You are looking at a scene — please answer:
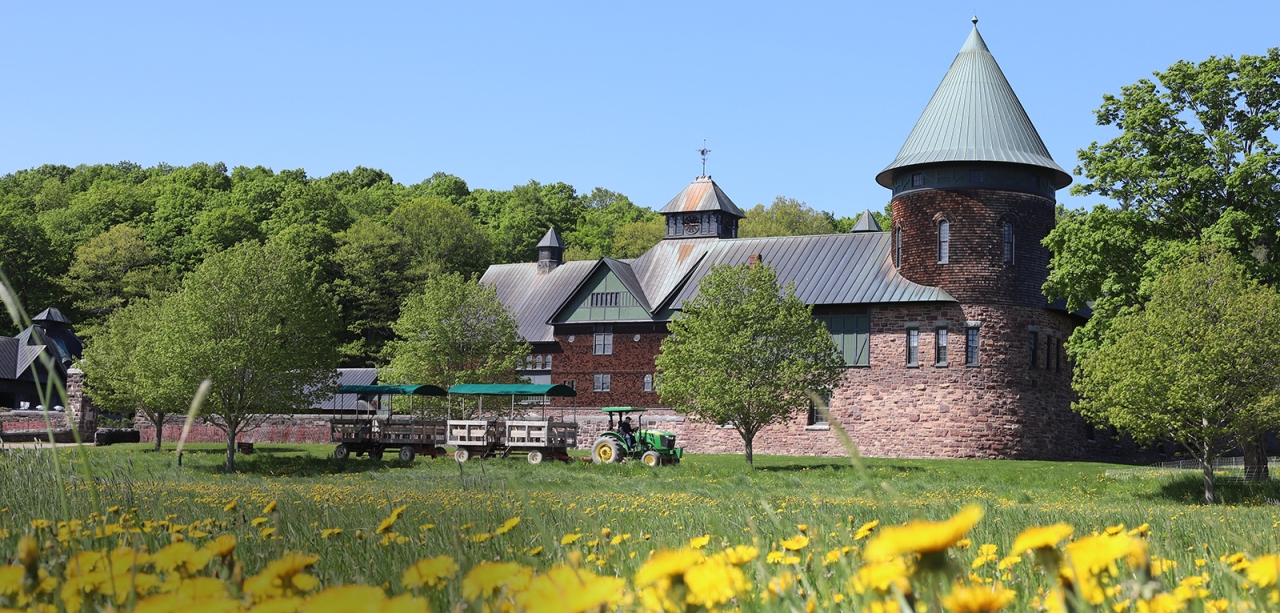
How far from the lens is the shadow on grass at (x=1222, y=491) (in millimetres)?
24344

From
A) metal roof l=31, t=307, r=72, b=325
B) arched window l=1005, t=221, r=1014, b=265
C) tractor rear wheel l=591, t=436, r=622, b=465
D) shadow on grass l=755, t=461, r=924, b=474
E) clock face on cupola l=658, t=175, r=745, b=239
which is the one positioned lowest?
shadow on grass l=755, t=461, r=924, b=474

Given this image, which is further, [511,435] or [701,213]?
[701,213]

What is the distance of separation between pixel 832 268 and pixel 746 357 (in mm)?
12068

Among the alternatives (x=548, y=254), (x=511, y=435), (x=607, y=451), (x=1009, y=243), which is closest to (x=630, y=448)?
(x=607, y=451)

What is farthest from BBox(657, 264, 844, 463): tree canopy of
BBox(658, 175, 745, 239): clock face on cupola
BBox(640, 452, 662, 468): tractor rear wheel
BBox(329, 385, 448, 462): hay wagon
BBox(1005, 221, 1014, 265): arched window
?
BBox(658, 175, 745, 239): clock face on cupola

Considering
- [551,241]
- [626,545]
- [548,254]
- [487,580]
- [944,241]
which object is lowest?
[626,545]

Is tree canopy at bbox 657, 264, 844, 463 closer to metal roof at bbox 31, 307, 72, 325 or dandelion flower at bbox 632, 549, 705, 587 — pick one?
dandelion flower at bbox 632, 549, 705, 587

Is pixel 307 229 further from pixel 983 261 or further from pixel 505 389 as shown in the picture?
pixel 983 261

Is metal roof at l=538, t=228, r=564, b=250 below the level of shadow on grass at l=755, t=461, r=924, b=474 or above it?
above

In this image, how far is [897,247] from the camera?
45.2 metres

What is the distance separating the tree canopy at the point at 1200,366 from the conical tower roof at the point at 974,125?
16209mm

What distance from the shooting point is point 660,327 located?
49875 millimetres

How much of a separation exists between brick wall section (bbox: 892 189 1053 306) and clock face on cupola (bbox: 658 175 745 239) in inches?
628

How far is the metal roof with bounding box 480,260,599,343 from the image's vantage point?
176 ft
